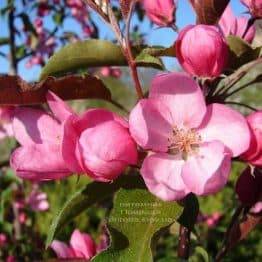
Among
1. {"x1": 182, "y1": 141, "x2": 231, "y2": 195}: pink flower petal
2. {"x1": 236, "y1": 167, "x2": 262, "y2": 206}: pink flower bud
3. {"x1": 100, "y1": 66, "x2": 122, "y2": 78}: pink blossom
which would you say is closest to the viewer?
{"x1": 182, "y1": 141, "x2": 231, "y2": 195}: pink flower petal

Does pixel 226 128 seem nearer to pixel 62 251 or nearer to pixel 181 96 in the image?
pixel 181 96

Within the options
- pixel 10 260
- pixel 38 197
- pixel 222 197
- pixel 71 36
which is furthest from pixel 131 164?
pixel 222 197

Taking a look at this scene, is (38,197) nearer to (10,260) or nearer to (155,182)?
(10,260)

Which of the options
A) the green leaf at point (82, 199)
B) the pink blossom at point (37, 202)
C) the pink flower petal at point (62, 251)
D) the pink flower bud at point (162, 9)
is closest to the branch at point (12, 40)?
the pink blossom at point (37, 202)

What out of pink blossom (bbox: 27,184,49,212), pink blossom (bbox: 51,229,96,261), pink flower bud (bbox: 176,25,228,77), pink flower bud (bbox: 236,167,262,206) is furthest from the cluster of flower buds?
pink blossom (bbox: 27,184,49,212)

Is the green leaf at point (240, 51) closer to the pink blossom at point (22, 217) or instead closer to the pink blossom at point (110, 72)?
the pink blossom at point (22, 217)

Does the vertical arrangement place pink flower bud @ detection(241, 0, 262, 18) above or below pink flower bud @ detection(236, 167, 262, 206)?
above

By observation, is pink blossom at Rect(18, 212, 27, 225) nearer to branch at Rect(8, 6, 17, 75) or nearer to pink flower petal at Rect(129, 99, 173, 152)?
branch at Rect(8, 6, 17, 75)
